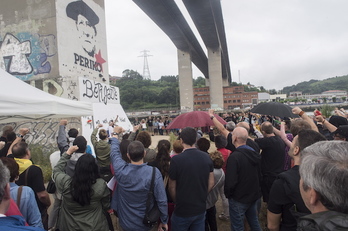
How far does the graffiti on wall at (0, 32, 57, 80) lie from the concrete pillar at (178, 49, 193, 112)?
3353 centimetres

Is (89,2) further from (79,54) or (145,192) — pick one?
(145,192)

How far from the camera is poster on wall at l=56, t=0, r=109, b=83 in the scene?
32.3 feet

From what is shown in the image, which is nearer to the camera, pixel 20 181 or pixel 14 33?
pixel 20 181

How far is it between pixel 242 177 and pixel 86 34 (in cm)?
1128

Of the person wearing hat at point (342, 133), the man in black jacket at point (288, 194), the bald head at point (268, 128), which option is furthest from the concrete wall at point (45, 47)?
the person wearing hat at point (342, 133)

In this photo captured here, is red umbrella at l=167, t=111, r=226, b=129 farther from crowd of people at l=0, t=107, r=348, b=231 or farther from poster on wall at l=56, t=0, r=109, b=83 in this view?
poster on wall at l=56, t=0, r=109, b=83

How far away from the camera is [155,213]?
258 cm

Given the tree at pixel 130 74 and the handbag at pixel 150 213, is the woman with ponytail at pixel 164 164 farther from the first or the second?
the tree at pixel 130 74

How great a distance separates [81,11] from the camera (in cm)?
1098

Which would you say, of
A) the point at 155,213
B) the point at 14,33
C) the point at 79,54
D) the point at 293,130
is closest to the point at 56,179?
the point at 155,213

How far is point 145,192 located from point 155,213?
305 millimetres

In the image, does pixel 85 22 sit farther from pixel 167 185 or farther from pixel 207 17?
pixel 207 17

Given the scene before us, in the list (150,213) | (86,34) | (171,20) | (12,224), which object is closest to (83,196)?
(150,213)

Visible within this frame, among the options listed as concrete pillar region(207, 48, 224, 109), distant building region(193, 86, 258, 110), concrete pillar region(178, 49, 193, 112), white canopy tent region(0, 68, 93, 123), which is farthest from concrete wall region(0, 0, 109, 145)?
distant building region(193, 86, 258, 110)
